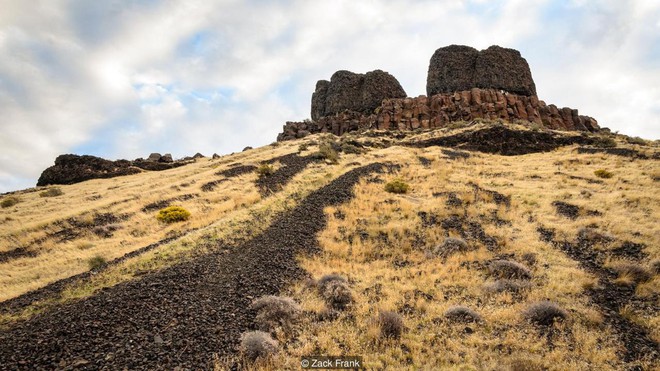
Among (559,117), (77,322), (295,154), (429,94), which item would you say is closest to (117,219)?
(77,322)

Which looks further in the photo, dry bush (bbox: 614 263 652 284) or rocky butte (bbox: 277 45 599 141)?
rocky butte (bbox: 277 45 599 141)

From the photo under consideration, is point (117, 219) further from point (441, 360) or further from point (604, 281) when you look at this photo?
point (604, 281)

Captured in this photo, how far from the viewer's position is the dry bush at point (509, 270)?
12895 millimetres

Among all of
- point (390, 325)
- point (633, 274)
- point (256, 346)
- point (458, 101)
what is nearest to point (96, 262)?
point (256, 346)

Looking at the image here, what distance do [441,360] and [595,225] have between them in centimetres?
1470

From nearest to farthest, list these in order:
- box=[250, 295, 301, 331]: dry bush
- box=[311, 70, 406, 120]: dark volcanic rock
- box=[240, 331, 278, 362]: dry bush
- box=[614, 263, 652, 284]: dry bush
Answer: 1. box=[240, 331, 278, 362]: dry bush
2. box=[250, 295, 301, 331]: dry bush
3. box=[614, 263, 652, 284]: dry bush
4. box=[311, 70, 406, 120]: dark volcanic rock

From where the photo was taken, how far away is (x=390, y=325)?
912cm

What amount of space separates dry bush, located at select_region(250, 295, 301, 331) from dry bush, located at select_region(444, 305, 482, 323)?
4.52m

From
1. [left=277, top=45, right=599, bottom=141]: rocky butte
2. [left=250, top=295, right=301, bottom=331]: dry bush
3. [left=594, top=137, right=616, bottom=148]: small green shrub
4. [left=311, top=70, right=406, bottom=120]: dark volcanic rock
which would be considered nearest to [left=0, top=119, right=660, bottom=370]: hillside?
[left=250, top=295, right=301, bottom=331]: dry bush

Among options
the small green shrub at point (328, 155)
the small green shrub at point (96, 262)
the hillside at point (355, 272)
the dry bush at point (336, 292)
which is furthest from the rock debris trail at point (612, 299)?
the small green shrub at point (328, 155)

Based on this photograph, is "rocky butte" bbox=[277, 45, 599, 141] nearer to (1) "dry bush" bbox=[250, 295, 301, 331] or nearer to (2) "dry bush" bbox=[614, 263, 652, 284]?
(2) "dry bush" bbox=[614, 263, 652, 284]

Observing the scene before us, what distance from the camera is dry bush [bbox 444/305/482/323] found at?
9.84 metres

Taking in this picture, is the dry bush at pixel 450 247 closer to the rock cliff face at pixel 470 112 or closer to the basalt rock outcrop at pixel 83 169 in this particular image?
the rock cliff face at pixel 470 112

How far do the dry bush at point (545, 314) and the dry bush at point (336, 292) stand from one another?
5337 millimetres
